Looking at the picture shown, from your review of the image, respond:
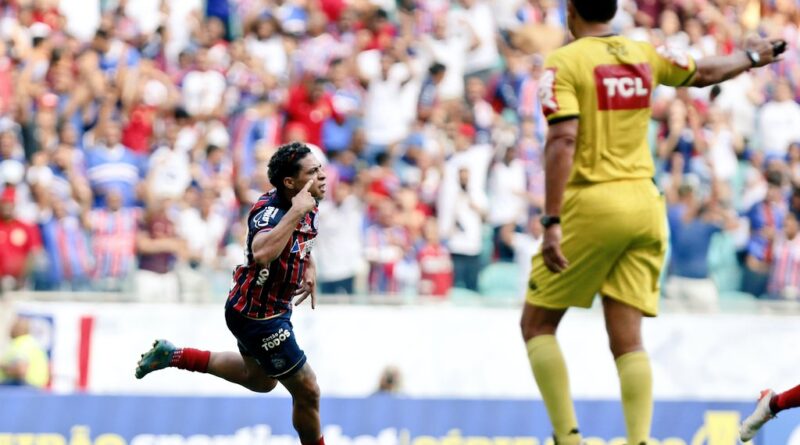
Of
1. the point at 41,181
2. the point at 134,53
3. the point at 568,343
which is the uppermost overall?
the point at 134,53

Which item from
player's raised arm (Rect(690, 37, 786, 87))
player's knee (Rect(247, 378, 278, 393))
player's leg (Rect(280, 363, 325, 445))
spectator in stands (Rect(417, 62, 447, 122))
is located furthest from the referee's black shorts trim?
spectator in stands (Rect(417, 62, 447, 122))

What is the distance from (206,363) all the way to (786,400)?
346 centimetres

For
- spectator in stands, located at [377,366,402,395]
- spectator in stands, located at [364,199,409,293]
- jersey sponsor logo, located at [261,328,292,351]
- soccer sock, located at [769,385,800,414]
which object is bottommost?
spectator in stands, located at [377,366,402,395]

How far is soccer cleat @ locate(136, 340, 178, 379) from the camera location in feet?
30.8

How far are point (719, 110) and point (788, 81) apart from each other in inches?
50.5

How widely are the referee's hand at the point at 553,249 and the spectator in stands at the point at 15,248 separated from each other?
8.72 meters

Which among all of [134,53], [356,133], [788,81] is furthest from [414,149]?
[788,81]

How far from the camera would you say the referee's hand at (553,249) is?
24.8ft

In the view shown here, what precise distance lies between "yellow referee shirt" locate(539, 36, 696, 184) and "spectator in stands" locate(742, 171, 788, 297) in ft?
27.4

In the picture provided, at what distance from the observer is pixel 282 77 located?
18.5 m

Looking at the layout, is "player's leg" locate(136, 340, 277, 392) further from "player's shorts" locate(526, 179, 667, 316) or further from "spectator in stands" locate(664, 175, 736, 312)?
"spectator in stands" locate(664, 175, 736, 312)

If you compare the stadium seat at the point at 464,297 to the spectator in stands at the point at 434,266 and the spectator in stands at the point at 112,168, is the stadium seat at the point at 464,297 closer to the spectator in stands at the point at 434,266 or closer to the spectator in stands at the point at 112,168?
the spectator in stands at the point at 434,266

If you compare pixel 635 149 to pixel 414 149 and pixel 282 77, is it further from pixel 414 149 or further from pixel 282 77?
pixel 282 77

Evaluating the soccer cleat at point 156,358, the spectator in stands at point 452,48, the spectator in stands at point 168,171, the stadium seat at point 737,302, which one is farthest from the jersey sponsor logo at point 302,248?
the spectator in stands at point 452,48
